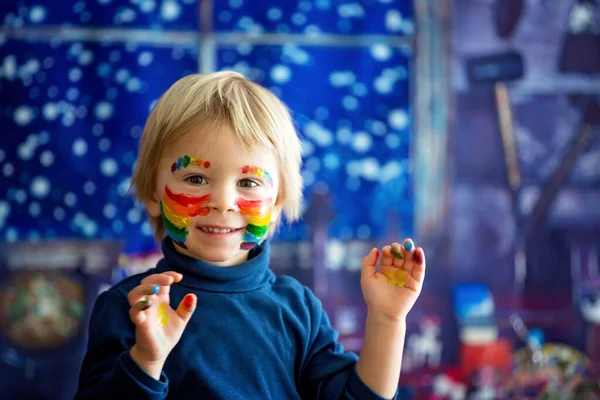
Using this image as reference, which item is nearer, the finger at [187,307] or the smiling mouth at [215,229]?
the finger at [187,307]

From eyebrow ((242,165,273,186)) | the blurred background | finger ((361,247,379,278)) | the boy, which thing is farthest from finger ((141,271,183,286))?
the blurred background

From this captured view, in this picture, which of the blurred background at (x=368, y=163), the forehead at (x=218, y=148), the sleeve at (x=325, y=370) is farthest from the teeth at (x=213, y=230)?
the blurred background at (x=368, y=163)

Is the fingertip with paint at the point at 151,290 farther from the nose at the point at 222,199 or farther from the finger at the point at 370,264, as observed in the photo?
the finger at the point at 370,264

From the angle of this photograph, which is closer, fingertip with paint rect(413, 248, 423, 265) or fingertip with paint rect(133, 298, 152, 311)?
fingertip with paint rect(133, 298, 152, 311)

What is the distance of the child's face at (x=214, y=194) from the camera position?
105 centimetres

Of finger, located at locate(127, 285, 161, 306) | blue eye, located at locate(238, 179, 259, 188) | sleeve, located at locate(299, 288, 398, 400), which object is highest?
blue eye, located at locate(238, 179, 259, 188)

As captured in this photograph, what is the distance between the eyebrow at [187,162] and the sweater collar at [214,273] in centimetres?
15

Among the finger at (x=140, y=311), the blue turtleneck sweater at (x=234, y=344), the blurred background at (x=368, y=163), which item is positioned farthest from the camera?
the blurred background at (x=368, y=163)

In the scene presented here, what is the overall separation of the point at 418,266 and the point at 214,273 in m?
0.33

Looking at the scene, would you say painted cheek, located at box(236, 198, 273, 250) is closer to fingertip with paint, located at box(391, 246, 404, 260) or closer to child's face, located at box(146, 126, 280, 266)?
child's face, located at box(146, 126, 280, 266)

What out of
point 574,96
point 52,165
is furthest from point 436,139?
point 52,165

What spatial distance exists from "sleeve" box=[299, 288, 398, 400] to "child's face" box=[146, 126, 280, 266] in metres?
0.21

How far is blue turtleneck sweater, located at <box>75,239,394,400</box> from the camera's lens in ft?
3.35

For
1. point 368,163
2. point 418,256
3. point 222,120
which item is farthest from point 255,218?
point 368,163
